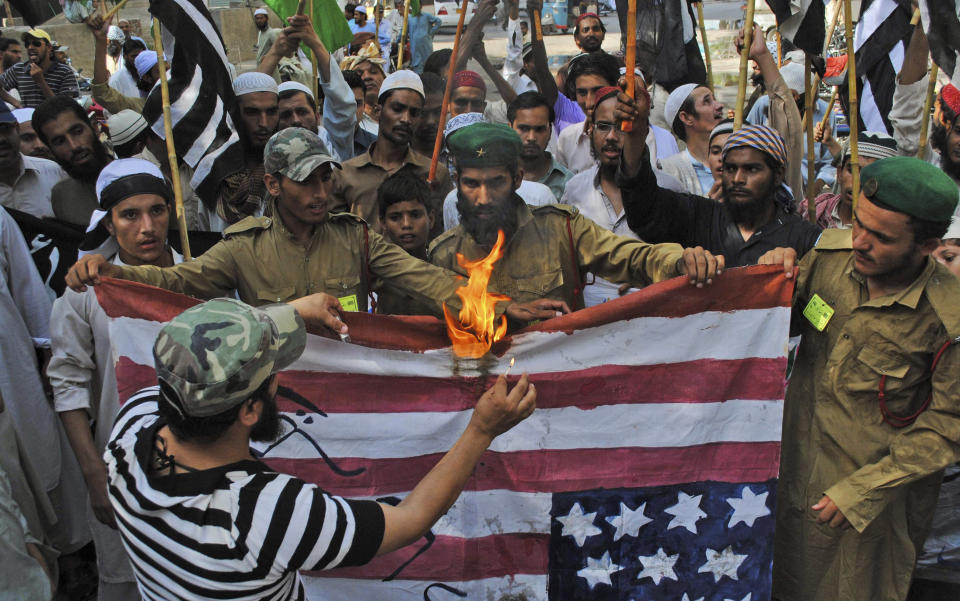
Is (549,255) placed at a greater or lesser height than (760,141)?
lesser

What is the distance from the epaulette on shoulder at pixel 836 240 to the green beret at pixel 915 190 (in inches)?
10.1

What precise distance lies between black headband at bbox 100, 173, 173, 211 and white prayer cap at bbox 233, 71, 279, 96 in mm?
1773

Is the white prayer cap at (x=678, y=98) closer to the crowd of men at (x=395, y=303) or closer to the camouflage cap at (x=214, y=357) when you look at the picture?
the crowd of men at (x=395, y=303)

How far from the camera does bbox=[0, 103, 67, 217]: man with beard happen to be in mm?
4621

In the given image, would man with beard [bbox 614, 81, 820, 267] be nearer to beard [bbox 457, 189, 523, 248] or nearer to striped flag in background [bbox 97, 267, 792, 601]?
beard [bbox 457, 189, 523, 248]

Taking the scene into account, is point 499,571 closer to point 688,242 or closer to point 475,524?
point 475,524

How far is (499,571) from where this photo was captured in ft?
10.5

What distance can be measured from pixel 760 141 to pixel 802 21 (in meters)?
1.08

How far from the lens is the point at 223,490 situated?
6.30 ft

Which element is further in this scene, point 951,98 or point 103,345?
point 951,98

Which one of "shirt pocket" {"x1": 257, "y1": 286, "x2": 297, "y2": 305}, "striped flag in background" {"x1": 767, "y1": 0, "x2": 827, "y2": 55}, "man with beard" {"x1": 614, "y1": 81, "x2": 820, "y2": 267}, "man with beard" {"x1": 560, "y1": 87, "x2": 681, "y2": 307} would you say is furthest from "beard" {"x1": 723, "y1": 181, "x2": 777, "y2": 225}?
"shirt pocket" {"x1": 257, "y1": 286, "x2": 297, "y2": 305}

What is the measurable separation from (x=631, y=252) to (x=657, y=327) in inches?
13.7

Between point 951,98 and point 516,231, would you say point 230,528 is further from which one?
point 951,98

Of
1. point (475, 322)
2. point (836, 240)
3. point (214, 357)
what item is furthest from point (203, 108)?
point (836, 240)
